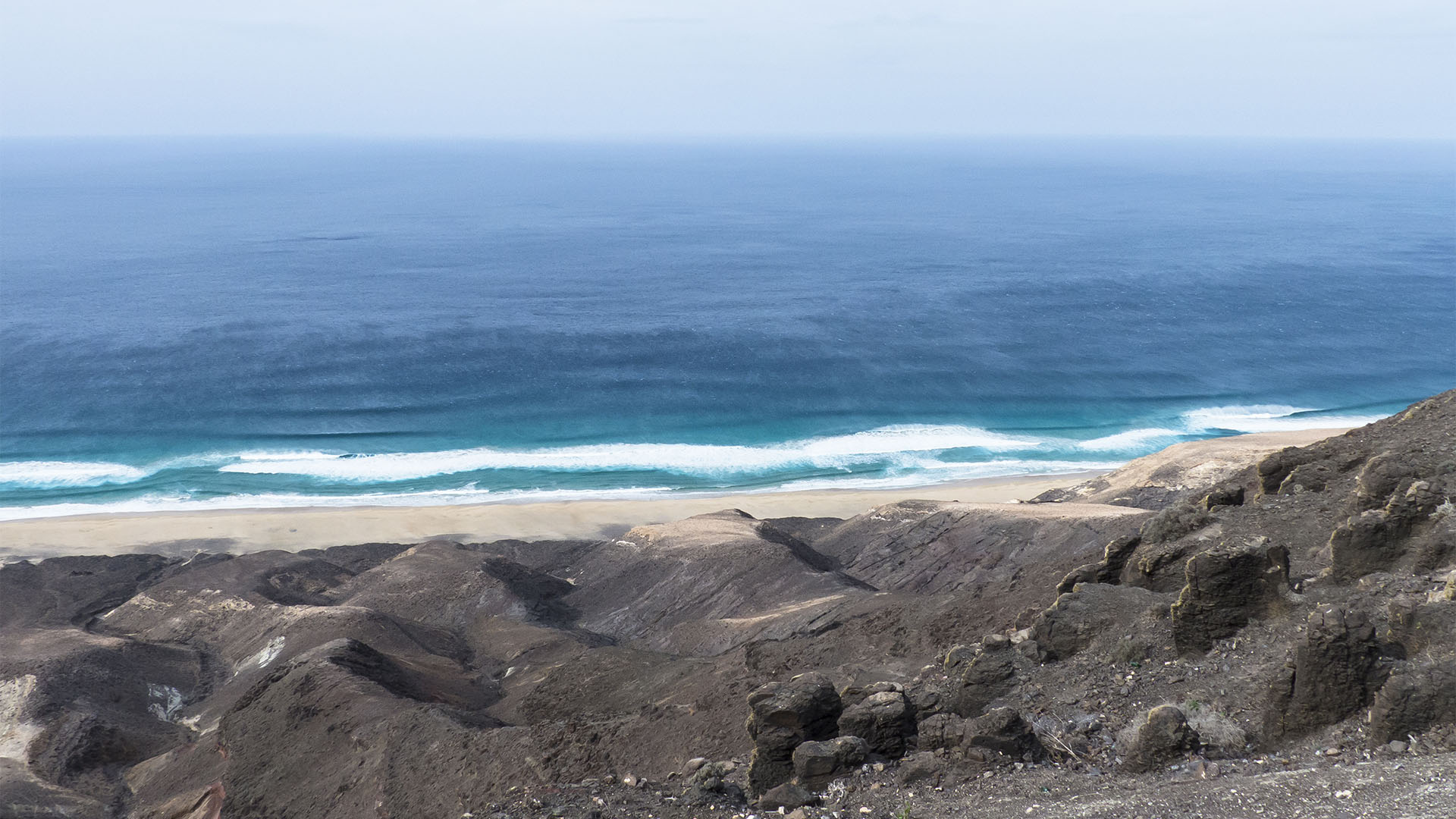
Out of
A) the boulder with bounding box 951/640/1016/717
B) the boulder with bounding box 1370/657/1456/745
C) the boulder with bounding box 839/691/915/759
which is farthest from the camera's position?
the boulder with bounding box 951/640/1016/717

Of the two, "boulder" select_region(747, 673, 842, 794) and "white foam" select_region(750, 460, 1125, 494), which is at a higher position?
"boulder" select_region(747, 673, 842, 794)

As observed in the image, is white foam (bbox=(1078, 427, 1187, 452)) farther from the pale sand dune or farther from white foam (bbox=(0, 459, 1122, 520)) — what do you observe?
the pale sand dune

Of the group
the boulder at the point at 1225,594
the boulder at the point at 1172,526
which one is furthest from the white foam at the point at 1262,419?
the boulder at the point at 1225,594

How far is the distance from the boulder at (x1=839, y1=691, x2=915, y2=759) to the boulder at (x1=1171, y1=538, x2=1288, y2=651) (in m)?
4.54

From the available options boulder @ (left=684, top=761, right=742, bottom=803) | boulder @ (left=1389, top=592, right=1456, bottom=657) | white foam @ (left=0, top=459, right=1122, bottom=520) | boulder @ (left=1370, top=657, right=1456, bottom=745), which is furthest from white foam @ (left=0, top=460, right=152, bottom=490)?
boulder @ (left=1370, top=657, right=1456, bottom=745)

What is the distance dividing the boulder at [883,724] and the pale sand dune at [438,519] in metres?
31.3

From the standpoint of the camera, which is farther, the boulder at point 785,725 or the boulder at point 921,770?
the boulder at point 785,725

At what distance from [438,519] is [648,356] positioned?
30.6 meters

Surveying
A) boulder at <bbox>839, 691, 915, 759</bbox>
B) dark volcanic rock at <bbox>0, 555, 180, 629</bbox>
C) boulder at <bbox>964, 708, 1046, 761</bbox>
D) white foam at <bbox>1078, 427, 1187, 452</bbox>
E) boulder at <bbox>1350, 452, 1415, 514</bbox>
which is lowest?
dark volcanic rock at <bbox>0, 555, 180, 629</bbox>

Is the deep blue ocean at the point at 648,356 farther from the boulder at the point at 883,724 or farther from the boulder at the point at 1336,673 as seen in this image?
the boulder at the point at 1336,673

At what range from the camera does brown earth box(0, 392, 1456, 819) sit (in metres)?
14.0

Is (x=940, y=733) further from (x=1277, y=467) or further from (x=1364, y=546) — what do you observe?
(x=1277, y=467)

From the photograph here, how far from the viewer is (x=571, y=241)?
134875mm

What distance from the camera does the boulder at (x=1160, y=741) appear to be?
14.0m
